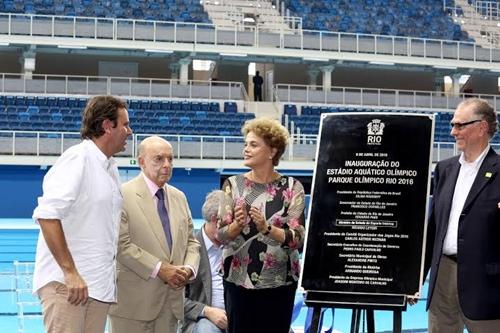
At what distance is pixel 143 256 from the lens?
4457mm

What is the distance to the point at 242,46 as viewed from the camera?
27.5 meters

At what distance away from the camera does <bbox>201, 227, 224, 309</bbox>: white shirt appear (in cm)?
515

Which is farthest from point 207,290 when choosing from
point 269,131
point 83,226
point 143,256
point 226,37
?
point 226,37

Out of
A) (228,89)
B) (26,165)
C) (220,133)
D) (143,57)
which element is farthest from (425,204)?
(143,57)

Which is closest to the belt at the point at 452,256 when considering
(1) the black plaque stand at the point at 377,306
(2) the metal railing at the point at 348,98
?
(1) the black plaque stand at the point at 377,306

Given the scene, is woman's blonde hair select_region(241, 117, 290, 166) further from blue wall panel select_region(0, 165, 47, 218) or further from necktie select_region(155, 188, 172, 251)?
blue wall panel select_region(0, 165, 47, 218)

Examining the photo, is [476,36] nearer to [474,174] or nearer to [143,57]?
[143,57]

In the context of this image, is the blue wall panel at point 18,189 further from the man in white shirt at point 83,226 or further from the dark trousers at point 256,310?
the man in white shirt at point 83,226

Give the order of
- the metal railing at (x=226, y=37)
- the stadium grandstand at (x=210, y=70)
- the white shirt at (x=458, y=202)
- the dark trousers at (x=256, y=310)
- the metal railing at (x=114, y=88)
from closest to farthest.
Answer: the dark trousers at (x=256, y=310), the white shirt at (x=458, y=202), the stadium grandstand at (x=210, y=70), the metal railing at (x=114, y=88), the metal railing at (x=226, y=37)

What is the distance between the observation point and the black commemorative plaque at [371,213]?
14.1 feet

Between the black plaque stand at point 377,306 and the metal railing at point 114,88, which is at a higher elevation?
the metal railing at point 114,88

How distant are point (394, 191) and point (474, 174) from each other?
552mm

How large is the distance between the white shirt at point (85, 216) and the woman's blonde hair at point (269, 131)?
2.97 feet

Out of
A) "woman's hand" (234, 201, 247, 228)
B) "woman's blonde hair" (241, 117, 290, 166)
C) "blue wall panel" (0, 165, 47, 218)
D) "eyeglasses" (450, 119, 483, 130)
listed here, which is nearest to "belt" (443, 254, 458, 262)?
"eyeglasses" (450, 119, 483, 130)
